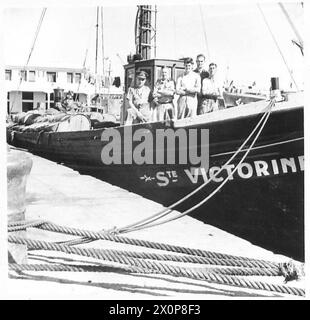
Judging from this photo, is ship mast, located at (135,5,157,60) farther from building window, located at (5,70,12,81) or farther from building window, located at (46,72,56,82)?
building window, located at (5,70,12,81)

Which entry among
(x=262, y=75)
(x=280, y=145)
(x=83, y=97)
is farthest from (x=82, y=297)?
(x=262, y=75)

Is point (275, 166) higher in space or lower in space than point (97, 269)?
higher

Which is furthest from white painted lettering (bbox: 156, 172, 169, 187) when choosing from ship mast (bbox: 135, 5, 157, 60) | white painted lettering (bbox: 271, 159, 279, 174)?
ship mast (bbox: 135, 5, 157, 60)

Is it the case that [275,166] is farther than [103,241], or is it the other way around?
[103,241]

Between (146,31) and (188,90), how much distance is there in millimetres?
499

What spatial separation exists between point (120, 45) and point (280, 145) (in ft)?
4.39

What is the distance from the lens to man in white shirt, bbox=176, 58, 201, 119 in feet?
10.3

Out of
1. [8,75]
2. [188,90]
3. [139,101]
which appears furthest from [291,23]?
[8,75]

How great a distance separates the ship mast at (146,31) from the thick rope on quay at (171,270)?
4.64ft

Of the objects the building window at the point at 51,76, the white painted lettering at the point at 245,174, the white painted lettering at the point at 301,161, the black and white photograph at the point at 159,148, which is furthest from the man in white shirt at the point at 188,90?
the building window at the point at 51,76

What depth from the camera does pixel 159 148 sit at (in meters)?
3.08

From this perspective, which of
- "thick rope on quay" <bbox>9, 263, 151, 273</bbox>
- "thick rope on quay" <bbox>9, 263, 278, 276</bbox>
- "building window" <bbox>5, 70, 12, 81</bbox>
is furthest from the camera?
"building window" <bbox>5, 70, 12, 81</bbox>

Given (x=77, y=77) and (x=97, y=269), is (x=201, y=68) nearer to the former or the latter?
(x=77, y=77)

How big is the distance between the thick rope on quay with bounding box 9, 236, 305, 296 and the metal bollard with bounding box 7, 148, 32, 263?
0.47 ft
